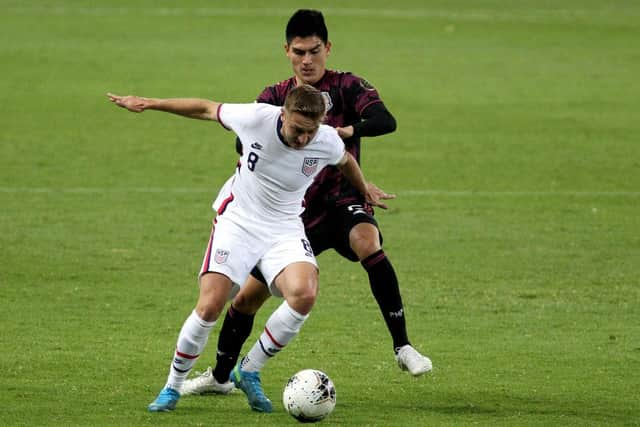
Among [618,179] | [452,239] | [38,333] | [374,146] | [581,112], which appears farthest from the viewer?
[581,112]

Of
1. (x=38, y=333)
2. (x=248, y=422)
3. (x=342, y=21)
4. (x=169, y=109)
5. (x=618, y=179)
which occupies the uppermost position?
(x=169, y=109)

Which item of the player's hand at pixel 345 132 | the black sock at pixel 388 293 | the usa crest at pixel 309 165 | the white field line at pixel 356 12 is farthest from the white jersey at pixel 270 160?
the white field line at pixel 356 12

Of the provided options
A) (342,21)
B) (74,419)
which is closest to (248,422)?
(74,419)

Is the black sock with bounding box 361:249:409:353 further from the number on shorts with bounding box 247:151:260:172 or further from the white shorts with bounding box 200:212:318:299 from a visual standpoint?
the number on shorts with bounding box 247:151:260:172

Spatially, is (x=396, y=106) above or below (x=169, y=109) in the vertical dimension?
below

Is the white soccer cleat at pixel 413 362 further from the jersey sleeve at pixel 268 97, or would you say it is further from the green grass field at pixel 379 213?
the jersey sleeve at pixel 268 97

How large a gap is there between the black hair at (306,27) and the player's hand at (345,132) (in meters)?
0.76

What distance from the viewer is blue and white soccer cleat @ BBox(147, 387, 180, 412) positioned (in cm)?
807

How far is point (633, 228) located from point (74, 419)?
1003 centimetres

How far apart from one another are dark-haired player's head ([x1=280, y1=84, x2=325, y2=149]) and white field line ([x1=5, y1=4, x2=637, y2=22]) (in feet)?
89.8

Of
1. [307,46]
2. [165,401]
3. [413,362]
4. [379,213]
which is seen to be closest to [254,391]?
[165,401]

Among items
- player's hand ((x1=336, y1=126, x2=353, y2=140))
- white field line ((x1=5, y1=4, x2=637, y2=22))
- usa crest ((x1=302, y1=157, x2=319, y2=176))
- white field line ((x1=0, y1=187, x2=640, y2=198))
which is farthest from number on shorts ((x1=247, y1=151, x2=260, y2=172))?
white field line ((x1=5, y1=4, x2=637, y2=22))

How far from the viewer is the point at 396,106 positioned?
25844 millimetres

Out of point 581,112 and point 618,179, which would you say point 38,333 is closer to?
point 618,179
